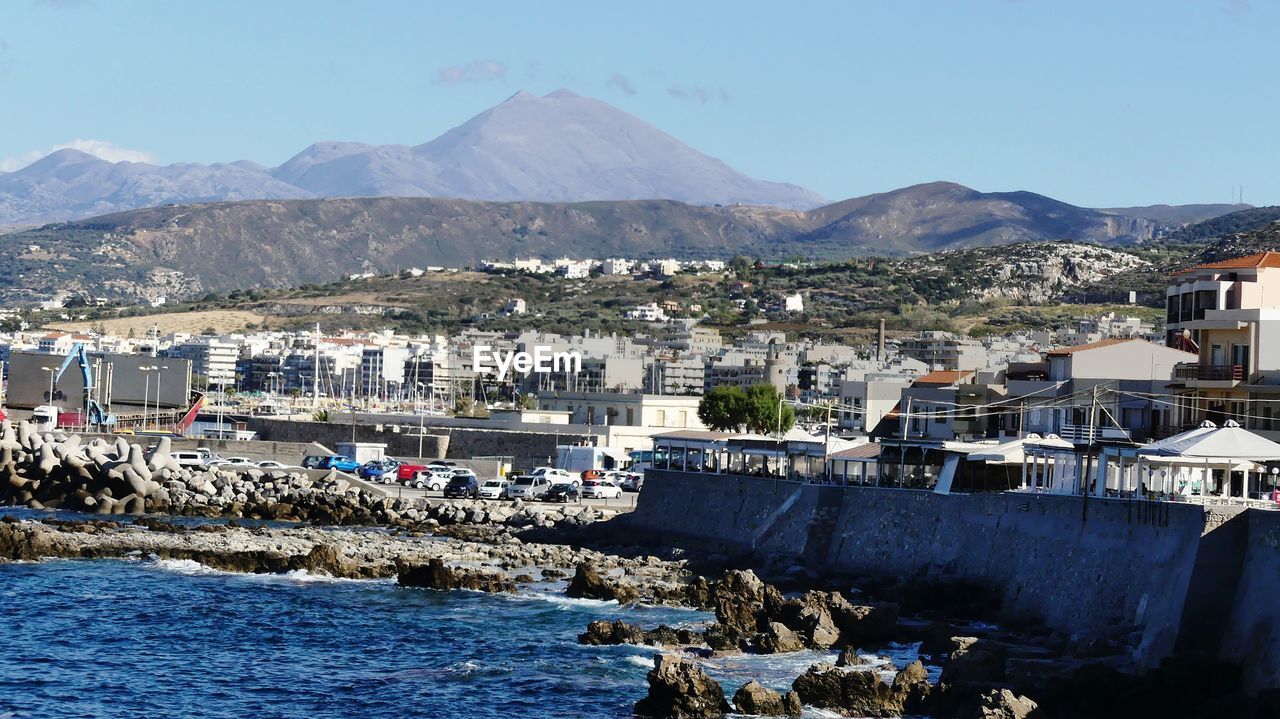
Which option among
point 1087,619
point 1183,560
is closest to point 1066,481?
point 1087,619

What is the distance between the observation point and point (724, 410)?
83.9 meters

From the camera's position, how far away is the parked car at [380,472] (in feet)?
244

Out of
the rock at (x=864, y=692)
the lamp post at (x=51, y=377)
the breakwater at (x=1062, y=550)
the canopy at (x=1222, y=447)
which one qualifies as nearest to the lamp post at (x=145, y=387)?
the lamp post at (x=51, y=377)

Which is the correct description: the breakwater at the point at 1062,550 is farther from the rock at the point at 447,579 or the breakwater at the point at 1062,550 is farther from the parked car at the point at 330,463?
the parked car at the point at 330,463

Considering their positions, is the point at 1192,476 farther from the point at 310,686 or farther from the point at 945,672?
the point at 310,686

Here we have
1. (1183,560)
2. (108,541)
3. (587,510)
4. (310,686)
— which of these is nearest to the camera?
(1183,560)

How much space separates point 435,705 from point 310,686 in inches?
114

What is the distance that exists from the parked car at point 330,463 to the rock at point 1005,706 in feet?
179

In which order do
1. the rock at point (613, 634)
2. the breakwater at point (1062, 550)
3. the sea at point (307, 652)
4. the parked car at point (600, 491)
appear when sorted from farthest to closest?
the parked car at point (600, 491) → the rock at point (613, 634) → the sea at point (307, 652) → the breakwater at point (1062, 550)

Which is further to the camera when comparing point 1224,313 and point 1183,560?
point 1224,313

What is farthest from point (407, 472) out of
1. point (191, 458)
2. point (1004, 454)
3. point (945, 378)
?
point (1004, 454)

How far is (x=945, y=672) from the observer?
27.3 meters

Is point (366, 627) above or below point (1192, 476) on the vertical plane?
below

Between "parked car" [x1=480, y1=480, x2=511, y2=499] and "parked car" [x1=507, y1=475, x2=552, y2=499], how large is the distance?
33 cm
